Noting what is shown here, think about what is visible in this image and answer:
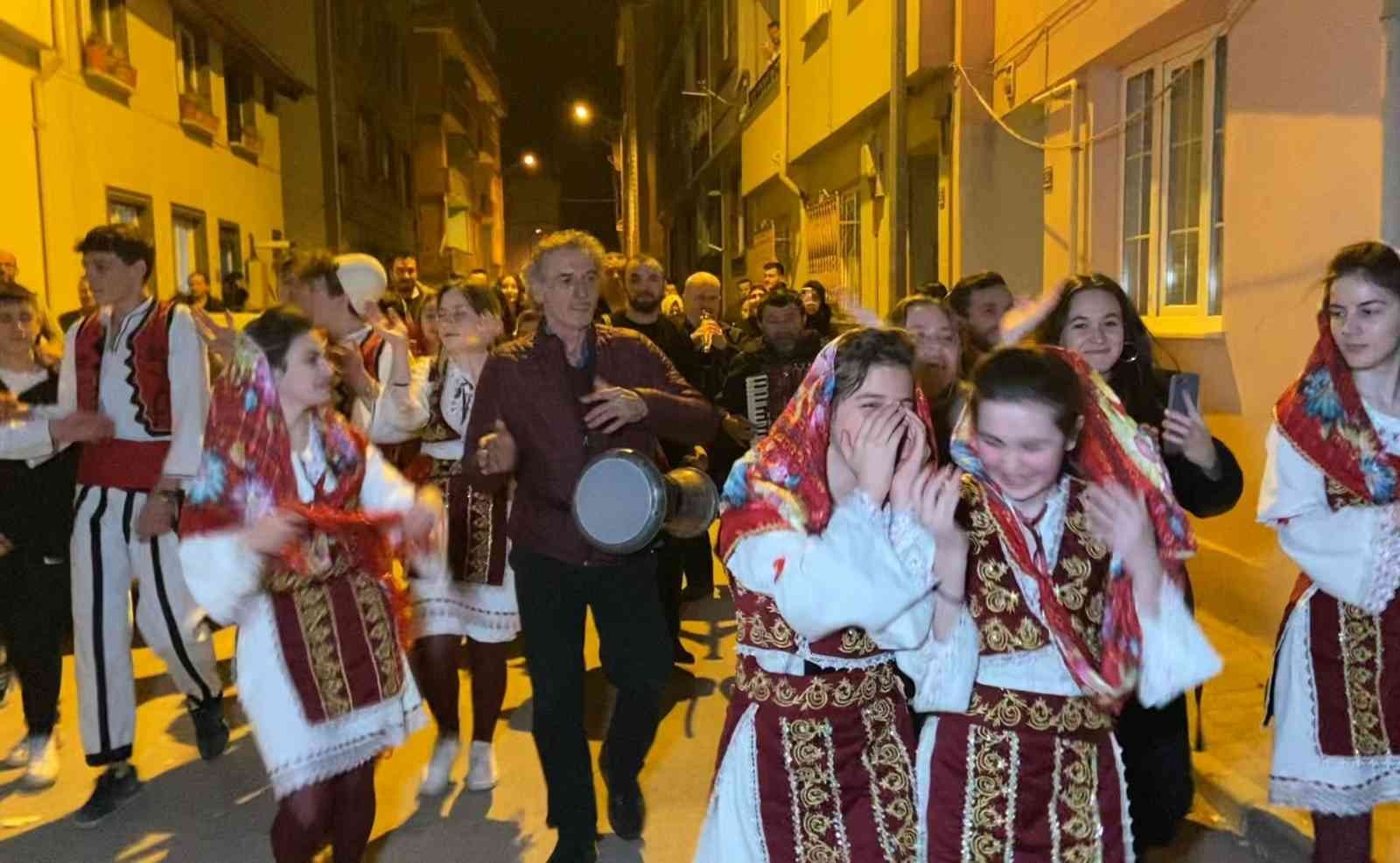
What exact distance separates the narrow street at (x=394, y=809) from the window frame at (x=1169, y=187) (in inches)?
128

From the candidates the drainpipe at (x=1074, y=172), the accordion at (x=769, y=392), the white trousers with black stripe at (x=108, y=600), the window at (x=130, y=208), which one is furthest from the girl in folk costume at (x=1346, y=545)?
the window at (x=130, y=208)

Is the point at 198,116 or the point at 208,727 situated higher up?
the point at 198,116

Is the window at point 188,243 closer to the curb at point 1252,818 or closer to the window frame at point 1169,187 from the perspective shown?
the window frame at point 1169,187

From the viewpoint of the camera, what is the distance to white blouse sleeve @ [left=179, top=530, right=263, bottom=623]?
293cm

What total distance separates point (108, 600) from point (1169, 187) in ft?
19.3

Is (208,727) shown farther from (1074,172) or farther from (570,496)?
(1074,172)

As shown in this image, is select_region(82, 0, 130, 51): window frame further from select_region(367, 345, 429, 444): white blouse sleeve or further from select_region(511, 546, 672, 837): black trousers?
select_region(511, 546, 672, 837): black trousers

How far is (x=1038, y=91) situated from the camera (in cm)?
825

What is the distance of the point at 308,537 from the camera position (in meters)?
3.05

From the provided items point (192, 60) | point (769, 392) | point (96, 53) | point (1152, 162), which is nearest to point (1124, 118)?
point (1152, 162)

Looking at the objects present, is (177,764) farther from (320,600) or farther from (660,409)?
(660,409)

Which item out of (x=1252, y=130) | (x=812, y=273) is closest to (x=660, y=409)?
(x=1252, y=130)

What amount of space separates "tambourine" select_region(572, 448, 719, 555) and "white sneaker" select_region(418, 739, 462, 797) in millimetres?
1631

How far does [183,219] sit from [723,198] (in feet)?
35.2
